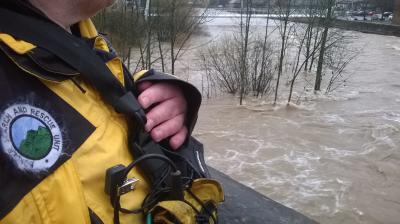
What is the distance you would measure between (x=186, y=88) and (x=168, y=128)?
166mm

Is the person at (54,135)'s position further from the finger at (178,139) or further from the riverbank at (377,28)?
the riverbank at (377,28)

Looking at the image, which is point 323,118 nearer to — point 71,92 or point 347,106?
point 347,106

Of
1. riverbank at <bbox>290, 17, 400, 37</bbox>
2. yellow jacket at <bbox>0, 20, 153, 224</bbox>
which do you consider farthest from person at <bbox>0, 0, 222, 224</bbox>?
riverbank at <bbox>290, 17, 400, 37</bbox>

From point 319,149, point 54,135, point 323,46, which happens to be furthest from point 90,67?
point 323,46

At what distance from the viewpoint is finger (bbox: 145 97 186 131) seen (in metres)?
1.39

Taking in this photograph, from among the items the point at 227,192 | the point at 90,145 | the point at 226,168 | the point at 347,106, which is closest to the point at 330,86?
the point at 347,106

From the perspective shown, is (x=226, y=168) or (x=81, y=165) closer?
(x=81, y=165)

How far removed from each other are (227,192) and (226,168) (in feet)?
24.6

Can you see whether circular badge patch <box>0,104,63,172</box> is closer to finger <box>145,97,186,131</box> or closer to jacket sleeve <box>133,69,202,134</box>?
finger <box>145,97,186,131</box>

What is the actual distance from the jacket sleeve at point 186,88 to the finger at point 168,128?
55 millimetres

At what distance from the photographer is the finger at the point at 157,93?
140cm

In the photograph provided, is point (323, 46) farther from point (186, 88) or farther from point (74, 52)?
point (74, 52)

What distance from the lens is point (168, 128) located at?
1442mm

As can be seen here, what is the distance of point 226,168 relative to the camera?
9656 millimetres
